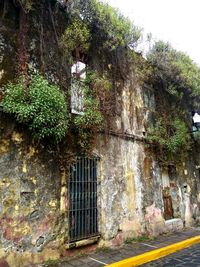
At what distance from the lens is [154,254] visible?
669cm

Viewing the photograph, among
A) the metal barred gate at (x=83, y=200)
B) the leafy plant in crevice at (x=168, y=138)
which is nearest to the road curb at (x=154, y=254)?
the metal barred gate at (x=83, y=200)

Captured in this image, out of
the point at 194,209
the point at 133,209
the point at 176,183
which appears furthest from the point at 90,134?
the point at 194,209

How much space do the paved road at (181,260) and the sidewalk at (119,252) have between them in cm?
52

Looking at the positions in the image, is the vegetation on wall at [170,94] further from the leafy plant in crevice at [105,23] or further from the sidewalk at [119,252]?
the sidewalk at [119,252]

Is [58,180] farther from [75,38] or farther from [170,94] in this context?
[170,94]

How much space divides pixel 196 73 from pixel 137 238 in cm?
713

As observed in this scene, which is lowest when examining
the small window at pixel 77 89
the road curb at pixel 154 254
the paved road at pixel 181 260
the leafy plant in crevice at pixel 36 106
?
the paved road at pixel 181 260

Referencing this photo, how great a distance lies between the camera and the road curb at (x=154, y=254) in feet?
19.3

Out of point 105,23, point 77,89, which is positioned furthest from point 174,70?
point 77,89

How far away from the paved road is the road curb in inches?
6.1

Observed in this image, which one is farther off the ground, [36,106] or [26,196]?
[36,106]

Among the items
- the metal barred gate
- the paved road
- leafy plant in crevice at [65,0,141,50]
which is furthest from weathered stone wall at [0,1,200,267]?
the paved road

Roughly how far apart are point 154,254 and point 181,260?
65 centimetres

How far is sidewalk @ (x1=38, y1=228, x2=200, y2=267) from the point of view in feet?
19.0
